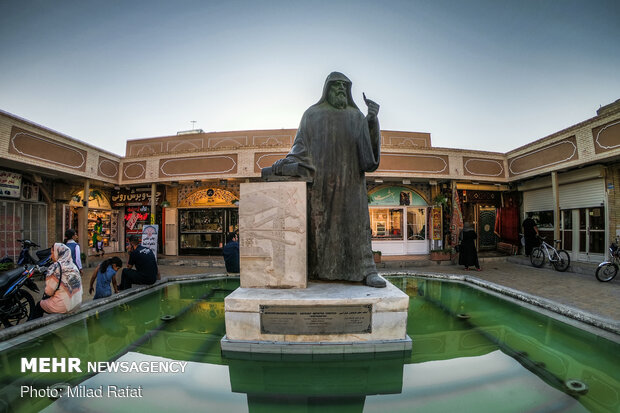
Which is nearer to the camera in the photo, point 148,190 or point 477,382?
point 477,382

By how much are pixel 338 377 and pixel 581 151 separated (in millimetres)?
10965

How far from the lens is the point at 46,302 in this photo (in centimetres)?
315

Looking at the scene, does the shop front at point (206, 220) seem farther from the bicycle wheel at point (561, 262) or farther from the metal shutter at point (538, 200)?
the metal shutter at point (538, 200)

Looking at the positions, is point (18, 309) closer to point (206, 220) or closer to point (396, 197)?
point (206, 220)

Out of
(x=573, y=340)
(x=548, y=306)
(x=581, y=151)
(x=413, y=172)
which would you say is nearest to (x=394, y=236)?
(x=413, y=172)

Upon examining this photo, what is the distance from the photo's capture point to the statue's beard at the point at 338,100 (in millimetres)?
3266

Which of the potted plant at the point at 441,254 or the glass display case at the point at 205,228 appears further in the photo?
the glass display case at the point at 205,228

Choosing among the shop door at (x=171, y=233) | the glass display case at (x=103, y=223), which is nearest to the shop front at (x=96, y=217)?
the glass display case at (x=103, y=223)

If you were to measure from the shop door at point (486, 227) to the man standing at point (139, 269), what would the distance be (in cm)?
1342

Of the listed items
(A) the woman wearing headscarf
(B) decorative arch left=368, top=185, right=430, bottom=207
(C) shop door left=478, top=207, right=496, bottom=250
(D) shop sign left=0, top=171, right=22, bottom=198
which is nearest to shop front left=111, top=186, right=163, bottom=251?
(D) shop sign left=0, top=171, right=22, bottom=198

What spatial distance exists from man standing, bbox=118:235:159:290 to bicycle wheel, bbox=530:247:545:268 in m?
11.3

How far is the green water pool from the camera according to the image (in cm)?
178

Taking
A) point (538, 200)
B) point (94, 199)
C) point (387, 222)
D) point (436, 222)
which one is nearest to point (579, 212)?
point (538, 200)

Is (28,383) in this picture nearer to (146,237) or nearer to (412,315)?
(412,315)
